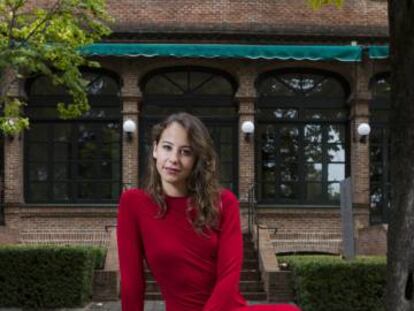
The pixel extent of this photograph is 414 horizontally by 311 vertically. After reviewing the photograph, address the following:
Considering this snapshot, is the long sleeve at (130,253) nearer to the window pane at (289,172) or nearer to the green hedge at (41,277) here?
the green hedge at (41,277)

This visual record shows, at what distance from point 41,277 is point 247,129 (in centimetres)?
840

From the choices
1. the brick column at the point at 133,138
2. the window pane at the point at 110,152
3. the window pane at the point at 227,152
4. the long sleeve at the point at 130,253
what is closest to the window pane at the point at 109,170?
the window pane at the point at 110,152

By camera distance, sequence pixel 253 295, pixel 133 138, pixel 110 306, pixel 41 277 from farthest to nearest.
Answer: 1. pixel 133 138
2. pixel 253 295
3. pixel 110 306
4. pixel 41 277

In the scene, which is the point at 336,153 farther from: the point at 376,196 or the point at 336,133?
the point at 376,196

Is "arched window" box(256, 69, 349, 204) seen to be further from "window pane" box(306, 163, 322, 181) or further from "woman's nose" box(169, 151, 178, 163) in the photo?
"woman's nose" box(169, 151, 178, 163)

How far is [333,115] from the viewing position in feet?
65.4

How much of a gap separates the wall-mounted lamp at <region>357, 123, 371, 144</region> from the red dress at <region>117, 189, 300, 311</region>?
1657 centimetres

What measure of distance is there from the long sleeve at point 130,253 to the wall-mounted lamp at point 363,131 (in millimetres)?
16610

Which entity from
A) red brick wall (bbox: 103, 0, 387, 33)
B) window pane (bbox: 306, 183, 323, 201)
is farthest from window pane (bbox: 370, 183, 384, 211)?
red brick wall (bbox: 103, 0, 387, 33)

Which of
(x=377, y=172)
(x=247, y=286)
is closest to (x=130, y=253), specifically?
(x=247, y=286)

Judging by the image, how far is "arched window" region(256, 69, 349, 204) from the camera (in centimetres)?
1969

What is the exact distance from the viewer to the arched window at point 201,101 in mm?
19781

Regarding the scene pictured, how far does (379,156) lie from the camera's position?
19.9 meters

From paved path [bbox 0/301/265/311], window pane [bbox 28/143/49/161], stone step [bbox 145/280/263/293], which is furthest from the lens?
window pane [bbox 28/143/49/161]
